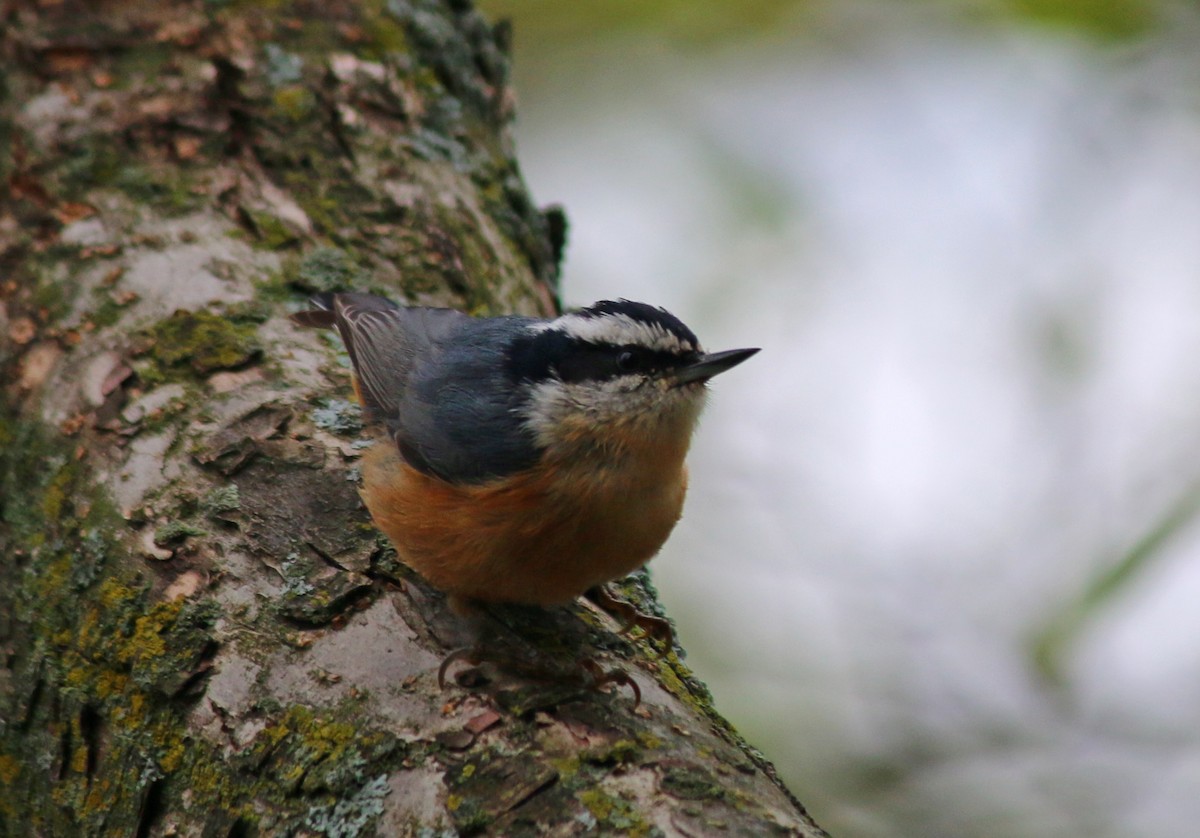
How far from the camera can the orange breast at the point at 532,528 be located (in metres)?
2.67

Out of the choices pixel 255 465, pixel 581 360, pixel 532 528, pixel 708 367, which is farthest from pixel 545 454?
pixel 255 465

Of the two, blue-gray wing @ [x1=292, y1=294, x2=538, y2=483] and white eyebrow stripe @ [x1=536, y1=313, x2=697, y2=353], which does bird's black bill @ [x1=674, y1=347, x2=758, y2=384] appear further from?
blue-gray wing @ [x1=292, y1=294, x2=538, y2=483]

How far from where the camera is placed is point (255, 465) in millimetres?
2939

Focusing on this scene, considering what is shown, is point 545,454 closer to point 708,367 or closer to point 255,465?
point 708,367

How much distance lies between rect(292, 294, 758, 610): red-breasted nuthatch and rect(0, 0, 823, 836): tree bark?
0.49ft

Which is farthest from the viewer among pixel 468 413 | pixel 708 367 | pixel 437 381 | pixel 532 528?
pixel 437 381

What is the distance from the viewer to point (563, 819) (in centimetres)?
199

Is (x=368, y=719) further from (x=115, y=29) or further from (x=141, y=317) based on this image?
(x=115, y=29)

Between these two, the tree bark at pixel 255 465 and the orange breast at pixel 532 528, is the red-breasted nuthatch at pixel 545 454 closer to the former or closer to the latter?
the orange breast at pixel 532 528

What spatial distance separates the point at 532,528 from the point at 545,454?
18 centimetres

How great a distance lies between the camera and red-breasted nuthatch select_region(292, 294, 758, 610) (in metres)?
2.69

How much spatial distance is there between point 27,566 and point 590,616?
1.47m

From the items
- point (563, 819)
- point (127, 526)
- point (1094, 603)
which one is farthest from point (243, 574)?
point (1094, 603)

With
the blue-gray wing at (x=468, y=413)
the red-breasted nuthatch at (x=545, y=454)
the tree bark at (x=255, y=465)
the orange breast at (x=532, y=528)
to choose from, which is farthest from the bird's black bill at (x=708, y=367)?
the tree bark at (x=255, y=465)
